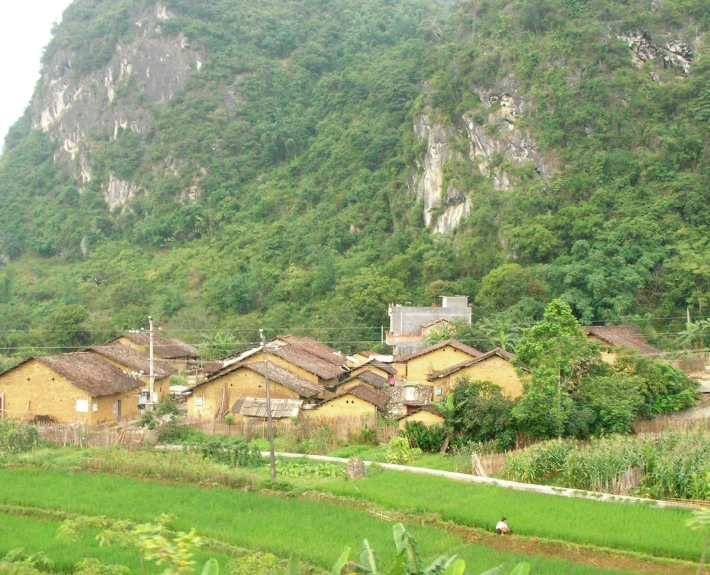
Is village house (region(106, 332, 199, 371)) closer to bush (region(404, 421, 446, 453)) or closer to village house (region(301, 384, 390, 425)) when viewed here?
village house (region(301, 384, 390, 425))

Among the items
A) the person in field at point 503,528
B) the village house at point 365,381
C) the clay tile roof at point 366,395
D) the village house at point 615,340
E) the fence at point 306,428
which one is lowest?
the person in field at point 503,528

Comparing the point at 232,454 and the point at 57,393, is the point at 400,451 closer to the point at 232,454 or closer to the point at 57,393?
the point at 232,454

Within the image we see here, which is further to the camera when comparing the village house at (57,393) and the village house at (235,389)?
the village house at (235,389)

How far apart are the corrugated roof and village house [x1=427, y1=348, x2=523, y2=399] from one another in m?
5.87

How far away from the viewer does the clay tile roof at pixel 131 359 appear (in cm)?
3775

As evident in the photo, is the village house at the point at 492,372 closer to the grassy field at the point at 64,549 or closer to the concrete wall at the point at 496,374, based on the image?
the concrete wall at the point at 496,374

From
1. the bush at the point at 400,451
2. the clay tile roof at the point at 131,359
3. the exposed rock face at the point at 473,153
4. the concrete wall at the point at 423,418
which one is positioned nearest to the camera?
the bush at the point at 400,451

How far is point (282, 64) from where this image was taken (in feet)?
363

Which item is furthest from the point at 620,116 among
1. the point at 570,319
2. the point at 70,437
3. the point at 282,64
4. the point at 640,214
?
the point at 282,64

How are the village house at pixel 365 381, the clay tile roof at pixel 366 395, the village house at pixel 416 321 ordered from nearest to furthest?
the clay tile roof at pixel 366 395 → the village house at pixel 365 381 → the village house at pixel 416 321

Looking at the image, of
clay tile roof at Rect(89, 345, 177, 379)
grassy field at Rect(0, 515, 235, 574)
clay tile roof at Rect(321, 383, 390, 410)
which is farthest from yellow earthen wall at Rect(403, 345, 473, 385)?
grassy field at Rect(0, 515, 235, 574)

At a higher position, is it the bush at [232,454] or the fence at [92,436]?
the fence at [92,436]

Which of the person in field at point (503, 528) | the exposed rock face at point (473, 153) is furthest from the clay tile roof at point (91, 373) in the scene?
the exposed rock face at point (473, 153)

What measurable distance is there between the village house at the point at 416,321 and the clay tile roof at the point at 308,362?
9.60 m
